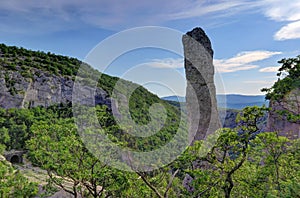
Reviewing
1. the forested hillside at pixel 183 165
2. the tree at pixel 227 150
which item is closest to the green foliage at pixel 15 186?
the forested hillside at pixel 183 165

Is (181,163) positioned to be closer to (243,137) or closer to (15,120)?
(243,137)

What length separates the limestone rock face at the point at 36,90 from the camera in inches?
1449

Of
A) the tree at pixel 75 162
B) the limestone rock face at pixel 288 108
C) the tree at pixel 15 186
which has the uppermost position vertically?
the limestone rock face at pixel 288 108

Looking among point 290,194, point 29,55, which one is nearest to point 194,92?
point 290,194

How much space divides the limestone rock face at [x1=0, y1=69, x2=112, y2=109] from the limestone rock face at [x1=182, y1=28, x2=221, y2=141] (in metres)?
23.4

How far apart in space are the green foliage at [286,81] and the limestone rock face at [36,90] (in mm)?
27715

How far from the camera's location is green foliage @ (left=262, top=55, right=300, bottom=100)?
7.38m

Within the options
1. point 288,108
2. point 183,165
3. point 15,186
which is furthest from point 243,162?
point 15,186

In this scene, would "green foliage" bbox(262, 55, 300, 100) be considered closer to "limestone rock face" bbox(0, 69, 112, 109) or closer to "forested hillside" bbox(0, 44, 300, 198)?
"forested hillside" bbox(0, 44, 300, 198)

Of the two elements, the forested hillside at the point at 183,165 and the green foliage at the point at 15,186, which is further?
the green foliage at the point at 15,186

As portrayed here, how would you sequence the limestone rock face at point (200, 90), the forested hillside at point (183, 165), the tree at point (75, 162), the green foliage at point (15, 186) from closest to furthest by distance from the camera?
1. the forested hillside at point (183, 165)
2. the tree at point (75, 162)
3. the green foliage at point (15, 186)
4. the limestone rock face at point (200, 90)

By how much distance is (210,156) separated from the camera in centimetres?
764

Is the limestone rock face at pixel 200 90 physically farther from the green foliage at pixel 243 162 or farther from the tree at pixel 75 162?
the tree at pixel 75 162

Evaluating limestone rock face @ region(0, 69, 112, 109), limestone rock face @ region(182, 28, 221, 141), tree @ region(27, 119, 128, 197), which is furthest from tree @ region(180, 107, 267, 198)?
limestone rock face @ region(0, 69, 112, 109)
